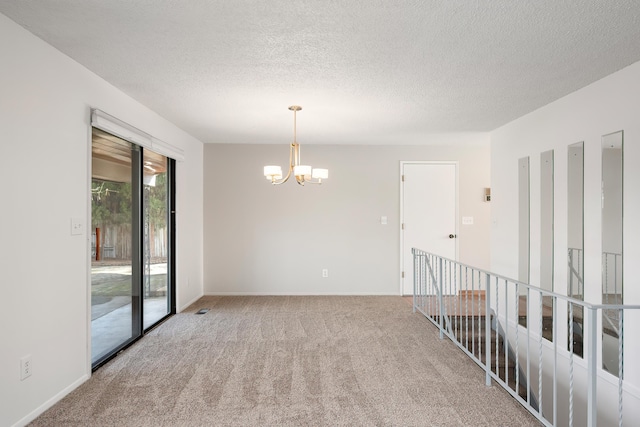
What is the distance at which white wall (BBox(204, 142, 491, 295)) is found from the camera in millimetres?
6141

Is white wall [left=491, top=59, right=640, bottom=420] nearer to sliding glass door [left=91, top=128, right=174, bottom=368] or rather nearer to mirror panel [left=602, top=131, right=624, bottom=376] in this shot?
mirror panel [left=602, top=131, right=624, bottom=376]

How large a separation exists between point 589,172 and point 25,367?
4244mm

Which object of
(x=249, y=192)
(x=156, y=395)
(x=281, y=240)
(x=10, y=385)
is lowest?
(x=156, y=395)

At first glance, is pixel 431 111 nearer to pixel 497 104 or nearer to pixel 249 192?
pixel 497 104

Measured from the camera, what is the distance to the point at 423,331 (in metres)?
4.27

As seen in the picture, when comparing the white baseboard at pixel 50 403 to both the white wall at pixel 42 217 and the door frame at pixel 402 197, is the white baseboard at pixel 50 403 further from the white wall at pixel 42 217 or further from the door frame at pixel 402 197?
the door frame at pixel 402 197

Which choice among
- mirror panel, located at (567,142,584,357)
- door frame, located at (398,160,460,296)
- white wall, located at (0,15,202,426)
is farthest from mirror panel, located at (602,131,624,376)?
white wall, located at (0,15,202,426)

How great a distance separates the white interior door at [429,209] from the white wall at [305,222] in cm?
13

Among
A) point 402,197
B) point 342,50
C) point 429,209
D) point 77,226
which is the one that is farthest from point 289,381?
point 429,209

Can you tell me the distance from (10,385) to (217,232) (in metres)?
3.96

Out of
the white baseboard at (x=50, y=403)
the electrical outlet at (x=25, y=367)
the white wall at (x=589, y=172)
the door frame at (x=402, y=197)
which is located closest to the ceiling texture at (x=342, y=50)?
the white wall at (x=589, y=172)

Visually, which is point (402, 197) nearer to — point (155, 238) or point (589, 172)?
point (589, 172)

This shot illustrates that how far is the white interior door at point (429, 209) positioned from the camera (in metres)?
6.23

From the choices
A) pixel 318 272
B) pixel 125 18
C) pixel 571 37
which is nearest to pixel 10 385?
pixel 125 18
